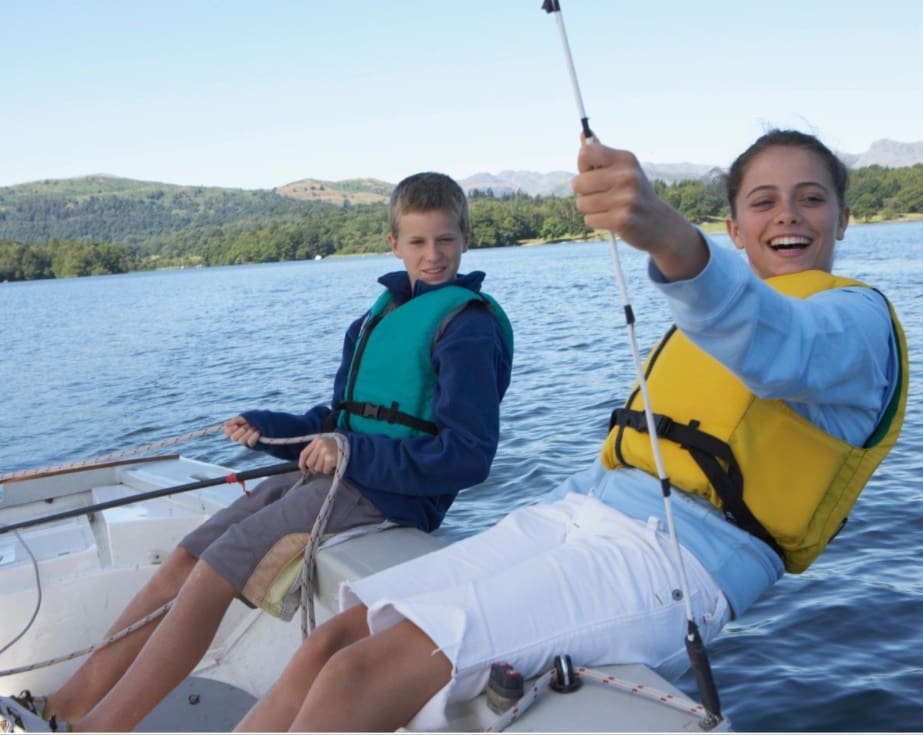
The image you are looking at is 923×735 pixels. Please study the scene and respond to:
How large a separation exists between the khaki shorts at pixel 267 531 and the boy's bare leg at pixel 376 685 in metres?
0.95

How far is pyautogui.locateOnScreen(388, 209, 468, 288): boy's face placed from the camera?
309 centimetres

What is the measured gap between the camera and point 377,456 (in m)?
2.75

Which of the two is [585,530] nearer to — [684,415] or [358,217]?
[684,415]

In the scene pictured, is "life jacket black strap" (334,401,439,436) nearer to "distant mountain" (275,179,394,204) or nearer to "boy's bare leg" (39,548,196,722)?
"boy's bare leg" (39,548,196,722)

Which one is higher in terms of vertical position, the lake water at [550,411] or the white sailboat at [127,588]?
the white sailboat at [127,588]

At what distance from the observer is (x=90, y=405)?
583 inches

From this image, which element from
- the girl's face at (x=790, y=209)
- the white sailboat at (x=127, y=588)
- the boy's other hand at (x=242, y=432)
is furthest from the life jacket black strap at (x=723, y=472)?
the boy's other hand at (x=242, y=432)

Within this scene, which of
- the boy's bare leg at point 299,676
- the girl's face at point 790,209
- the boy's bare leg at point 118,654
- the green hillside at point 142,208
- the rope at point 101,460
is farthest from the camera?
the green hillside at point 142,208

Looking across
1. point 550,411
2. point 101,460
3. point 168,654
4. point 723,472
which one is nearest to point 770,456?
point 723,472

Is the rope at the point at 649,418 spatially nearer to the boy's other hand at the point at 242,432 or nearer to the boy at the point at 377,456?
the boy at the point at 377,456

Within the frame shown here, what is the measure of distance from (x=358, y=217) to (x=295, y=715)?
8770 centimetres

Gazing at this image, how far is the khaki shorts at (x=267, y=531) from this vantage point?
2709 millimetres

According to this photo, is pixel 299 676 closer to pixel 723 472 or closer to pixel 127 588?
pixel 723 472

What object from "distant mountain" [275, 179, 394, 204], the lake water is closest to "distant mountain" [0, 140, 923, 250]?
"distant mountain" [275, 179, 394, 204]
